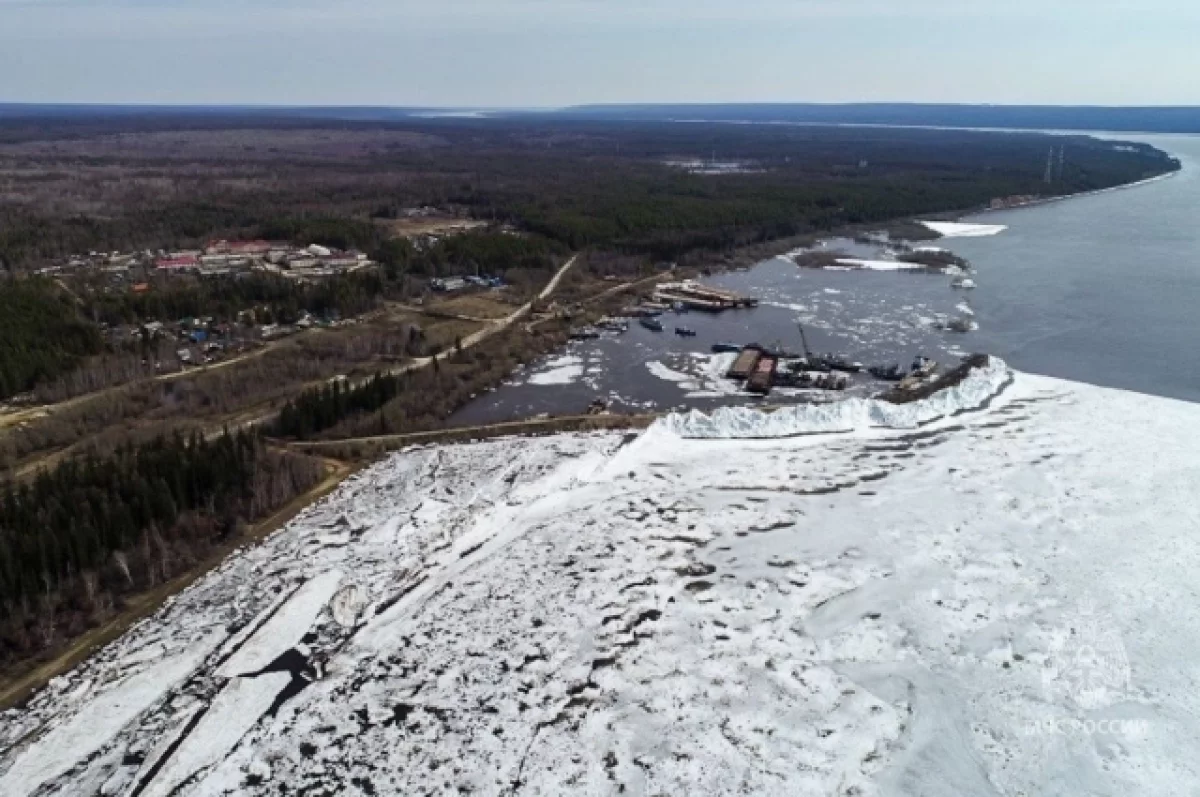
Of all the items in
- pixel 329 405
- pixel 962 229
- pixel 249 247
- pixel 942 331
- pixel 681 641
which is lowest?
pixel 681 641

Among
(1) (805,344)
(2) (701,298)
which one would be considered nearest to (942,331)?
→ (1) (805,344)

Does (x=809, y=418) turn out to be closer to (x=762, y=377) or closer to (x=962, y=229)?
(x=762, y=377)

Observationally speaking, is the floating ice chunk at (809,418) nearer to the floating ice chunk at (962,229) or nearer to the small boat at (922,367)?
the small boat at (922,367)

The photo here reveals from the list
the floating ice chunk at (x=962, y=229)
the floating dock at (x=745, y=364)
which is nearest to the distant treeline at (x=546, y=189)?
the floating ice chunk at (x=962, y=229)

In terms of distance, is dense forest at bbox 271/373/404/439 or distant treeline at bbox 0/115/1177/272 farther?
distant treeline at bbox 0/115/1177/272

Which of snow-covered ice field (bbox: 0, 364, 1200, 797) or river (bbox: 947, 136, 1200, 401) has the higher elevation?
river (bbox: 947, 136, 1200, 401)

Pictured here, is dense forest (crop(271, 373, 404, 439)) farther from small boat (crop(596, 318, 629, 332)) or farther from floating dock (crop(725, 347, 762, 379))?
small boat (crop(596, 318, 629, 332))

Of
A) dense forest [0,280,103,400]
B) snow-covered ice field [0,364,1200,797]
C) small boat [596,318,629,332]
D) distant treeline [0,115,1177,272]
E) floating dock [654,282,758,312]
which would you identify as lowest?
snow-covered ice field [0,364,1200,797]

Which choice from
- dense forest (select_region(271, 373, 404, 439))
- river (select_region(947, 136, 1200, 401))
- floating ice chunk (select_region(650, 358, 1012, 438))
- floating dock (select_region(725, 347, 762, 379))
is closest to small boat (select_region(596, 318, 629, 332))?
floating dock (select_region(725, 347, 762, 379))
